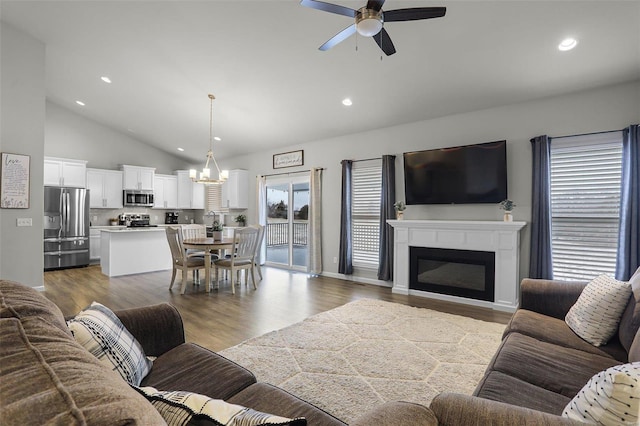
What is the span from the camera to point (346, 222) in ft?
19.8

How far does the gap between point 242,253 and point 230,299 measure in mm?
926

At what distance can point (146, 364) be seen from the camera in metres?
1.54

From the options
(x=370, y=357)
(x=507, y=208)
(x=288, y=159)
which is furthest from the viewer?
(x=288, y=159)

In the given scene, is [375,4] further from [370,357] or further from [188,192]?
[188,192]

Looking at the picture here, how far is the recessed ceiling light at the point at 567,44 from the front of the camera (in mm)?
3191

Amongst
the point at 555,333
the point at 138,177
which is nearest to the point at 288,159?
the point at 138,177

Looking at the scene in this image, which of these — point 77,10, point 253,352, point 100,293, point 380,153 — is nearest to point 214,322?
point 253,352

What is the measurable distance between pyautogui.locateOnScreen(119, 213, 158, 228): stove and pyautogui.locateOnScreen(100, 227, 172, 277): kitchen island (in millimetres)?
1454

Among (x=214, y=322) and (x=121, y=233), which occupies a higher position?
(x=121, y=233)

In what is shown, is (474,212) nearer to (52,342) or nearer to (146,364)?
(146,364)

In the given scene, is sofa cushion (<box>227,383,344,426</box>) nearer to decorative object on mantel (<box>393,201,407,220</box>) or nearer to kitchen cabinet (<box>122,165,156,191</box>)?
decorative object on mantel (<box>393,201,407,220</box>)

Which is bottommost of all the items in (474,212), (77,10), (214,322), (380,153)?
(214,322)

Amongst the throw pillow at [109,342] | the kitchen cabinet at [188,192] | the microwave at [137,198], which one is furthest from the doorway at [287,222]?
the throw pillow at [109,342]

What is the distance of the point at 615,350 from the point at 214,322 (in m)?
3.53
